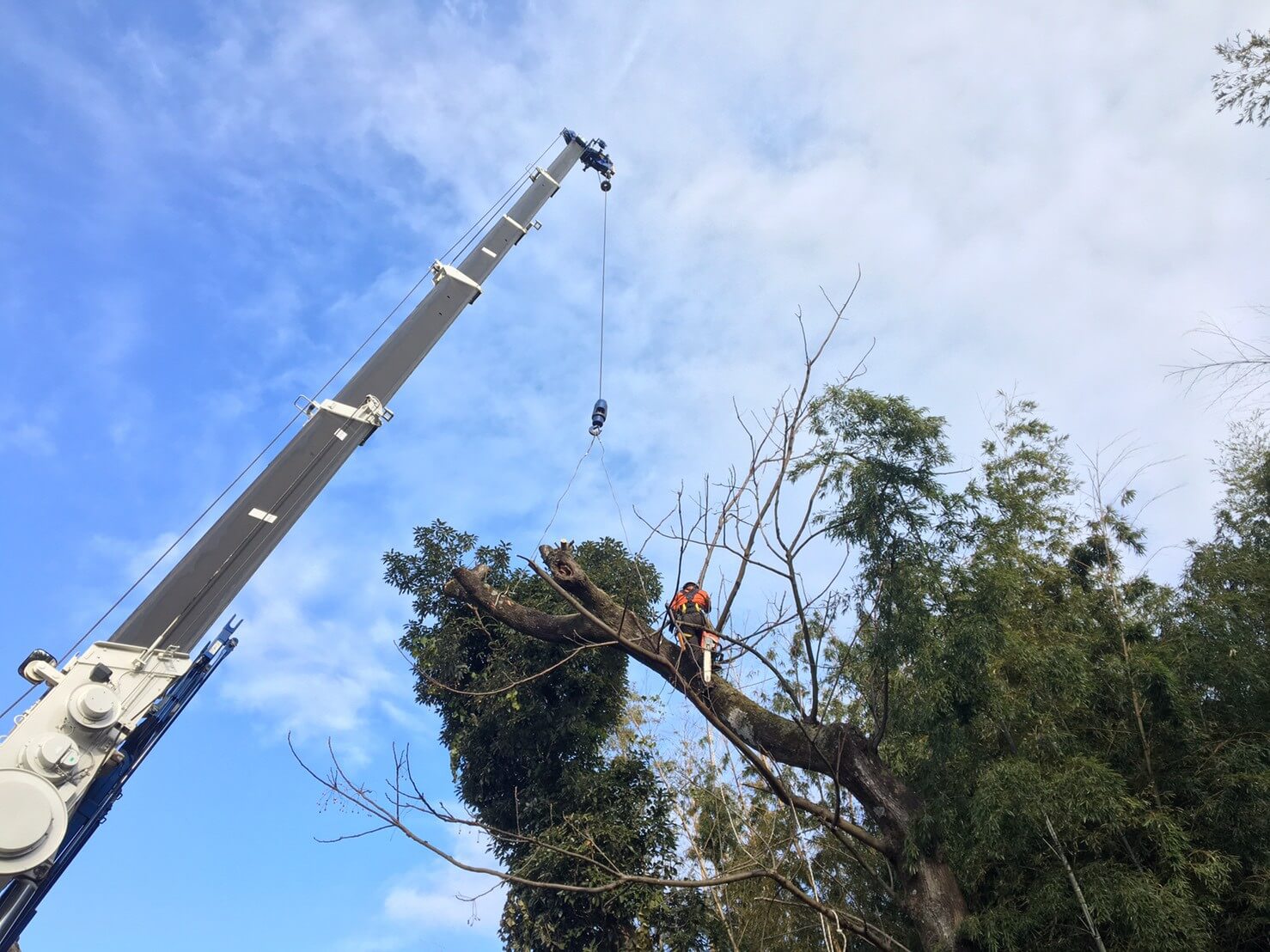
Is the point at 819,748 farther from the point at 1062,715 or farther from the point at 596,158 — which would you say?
the point at 596,158

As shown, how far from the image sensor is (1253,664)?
5.92 m

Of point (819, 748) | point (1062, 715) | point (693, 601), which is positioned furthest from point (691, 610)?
point (1062, 715)

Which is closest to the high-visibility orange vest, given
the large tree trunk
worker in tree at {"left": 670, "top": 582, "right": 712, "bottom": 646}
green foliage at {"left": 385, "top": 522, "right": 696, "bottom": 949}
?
worker in tree at {"left": 670, "top": 582, "right": 712, "bottom": 646}

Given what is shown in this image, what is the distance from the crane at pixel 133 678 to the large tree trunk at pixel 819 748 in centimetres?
198

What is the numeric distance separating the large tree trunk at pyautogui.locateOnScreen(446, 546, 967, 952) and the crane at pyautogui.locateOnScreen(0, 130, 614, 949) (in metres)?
1.98

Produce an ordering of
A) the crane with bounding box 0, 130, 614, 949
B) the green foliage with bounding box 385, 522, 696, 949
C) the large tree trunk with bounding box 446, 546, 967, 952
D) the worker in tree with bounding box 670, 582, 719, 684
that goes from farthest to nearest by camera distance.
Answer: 1. the green foliage with bounding box 385, 522, 696, 949
2. the worker in tree with bounding box 670, 582, 719, 684
3. the large tree trunk with bounding box 446, 546, 967, 952
4. the crane with bounding box 0, 130, 614, 949

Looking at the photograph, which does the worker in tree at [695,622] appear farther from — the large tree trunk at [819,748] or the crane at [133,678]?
the crane at [133,678]

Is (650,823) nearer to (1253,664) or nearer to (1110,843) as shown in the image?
(1110,843)

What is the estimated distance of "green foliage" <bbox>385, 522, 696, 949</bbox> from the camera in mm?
8414

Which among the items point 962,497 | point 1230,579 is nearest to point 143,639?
point 962,497

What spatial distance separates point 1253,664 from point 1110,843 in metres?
1.60

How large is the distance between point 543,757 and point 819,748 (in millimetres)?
4433

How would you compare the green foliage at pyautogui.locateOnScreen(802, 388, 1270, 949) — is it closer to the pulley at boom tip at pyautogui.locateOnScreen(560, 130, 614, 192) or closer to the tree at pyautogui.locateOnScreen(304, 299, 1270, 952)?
the tree at pyautogui.locateOnScreen(304, 299, 1270, 952)

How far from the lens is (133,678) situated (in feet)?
16.6
